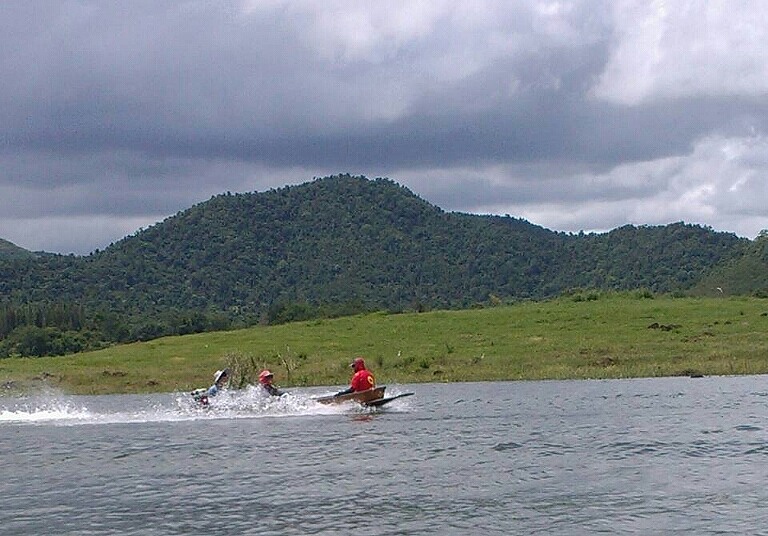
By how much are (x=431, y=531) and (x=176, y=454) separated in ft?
46.0

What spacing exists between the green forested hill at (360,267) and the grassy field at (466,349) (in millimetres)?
67454

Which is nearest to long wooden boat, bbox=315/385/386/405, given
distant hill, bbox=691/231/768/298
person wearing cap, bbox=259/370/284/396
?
person wearing cap, bbox=259/370/284/396

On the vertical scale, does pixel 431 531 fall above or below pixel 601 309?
below

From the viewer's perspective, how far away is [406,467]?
29.2 m

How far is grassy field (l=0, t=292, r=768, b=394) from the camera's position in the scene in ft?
198

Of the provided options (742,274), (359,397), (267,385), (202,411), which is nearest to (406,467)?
(359,397)

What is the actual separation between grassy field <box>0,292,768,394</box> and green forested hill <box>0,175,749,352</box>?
6745 centimetres

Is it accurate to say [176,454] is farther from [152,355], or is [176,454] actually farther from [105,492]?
[152,355]

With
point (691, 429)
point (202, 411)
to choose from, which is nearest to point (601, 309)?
point (202, 411)

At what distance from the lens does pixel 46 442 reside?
1499 inches

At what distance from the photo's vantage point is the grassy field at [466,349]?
60375mm

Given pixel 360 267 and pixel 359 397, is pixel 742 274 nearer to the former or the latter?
pixel 360 267

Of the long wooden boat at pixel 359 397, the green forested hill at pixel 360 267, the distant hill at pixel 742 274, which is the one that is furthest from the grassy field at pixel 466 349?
the green forested hill at pixel 360 267

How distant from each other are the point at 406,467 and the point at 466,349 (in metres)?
39.8
